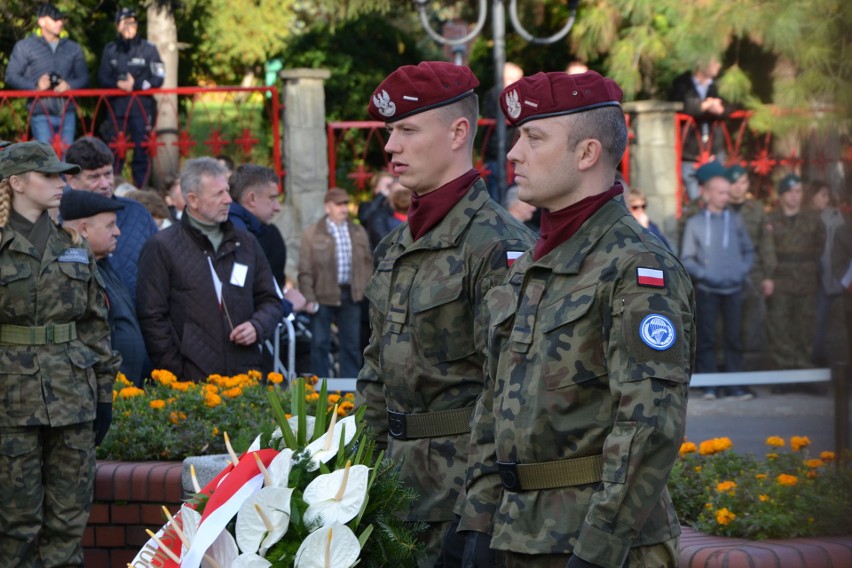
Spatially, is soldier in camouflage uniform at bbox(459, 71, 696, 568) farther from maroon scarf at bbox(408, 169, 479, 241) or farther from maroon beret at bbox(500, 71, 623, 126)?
maroon scarf at bbox(408, 169, 479, 241)

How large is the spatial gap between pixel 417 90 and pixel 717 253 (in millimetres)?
7454

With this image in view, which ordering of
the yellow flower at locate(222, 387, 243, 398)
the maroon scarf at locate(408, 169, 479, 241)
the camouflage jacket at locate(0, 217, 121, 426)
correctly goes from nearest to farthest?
the maroon scarf at locate(408, 169, 479, 241)
the camouflage jacket at locate(0, 217, 121, 426)
the yellow flower at locate(222, 387, 243, 398)

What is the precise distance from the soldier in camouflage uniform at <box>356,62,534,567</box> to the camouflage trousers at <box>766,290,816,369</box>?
20.8 feet

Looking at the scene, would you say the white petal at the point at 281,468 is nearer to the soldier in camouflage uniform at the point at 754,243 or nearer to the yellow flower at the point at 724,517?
the yellow flower at the point at 724,517

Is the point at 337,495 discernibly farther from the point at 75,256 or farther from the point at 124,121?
the point at 124,121

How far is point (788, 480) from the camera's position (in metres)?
4.55

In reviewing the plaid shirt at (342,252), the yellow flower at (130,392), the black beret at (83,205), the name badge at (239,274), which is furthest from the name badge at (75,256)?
the plaid shirt at (342,252)

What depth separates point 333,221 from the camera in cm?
1116

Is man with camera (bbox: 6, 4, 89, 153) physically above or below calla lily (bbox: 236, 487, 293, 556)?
above

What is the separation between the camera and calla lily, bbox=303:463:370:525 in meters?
3.48

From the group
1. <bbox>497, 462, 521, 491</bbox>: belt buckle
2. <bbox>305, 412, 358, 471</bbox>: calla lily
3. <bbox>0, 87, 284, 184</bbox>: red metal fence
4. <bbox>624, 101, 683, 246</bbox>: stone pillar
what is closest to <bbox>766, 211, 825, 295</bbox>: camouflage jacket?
<bbox>624, 101, 683, 246</bbox>: stone pillar

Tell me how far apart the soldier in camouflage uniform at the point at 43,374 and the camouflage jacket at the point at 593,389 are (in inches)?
108

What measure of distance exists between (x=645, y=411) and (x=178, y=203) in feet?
24.7

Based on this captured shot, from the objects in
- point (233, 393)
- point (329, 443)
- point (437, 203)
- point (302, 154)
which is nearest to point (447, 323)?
point (437, 203)
